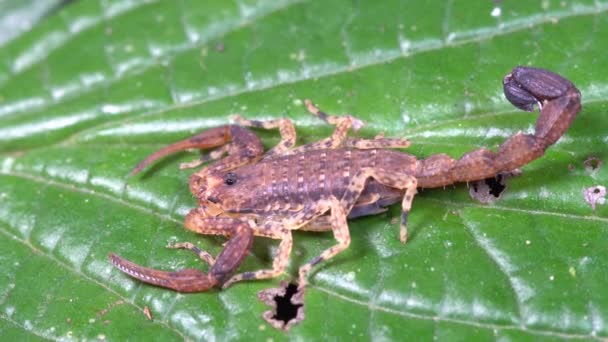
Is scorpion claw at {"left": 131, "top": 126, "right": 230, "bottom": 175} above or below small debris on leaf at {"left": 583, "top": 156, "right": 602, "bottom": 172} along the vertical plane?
above

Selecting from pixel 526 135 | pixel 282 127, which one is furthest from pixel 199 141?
pixel 526 135

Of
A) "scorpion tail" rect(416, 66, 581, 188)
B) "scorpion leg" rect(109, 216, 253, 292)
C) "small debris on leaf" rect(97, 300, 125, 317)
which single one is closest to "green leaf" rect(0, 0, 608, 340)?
"small debris on leaf" rect(97, 300, 125, 317)

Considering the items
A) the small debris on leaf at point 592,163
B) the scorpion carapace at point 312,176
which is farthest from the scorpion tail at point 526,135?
the small debris on leaf at point 592,163

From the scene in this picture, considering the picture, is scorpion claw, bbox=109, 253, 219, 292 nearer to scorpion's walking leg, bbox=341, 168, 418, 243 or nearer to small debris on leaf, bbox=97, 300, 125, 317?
small debris on leaf, bbox=97, 300, 125, 317

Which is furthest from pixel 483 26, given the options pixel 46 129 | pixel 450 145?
pixel 46 129

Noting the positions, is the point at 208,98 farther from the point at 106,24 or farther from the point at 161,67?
the point at 106,24

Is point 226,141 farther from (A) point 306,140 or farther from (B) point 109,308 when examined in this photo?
(B) point 109,308
